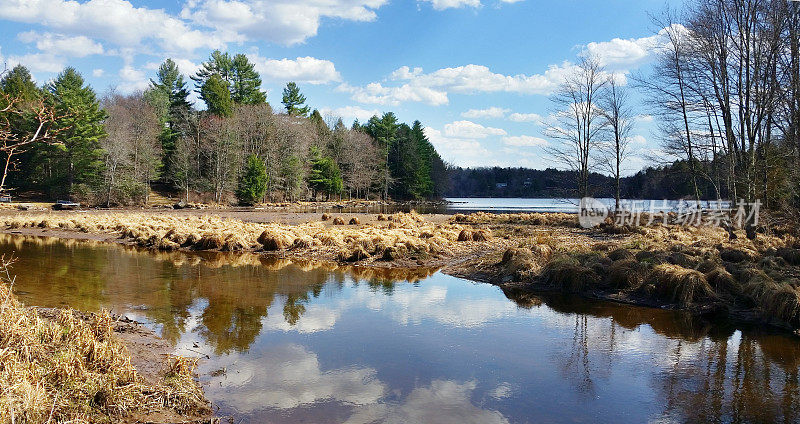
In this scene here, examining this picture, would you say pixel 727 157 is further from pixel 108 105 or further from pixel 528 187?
pixel 528 187

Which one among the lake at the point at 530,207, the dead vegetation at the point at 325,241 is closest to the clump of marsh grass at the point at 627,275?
the dead vegetation at the point at 325,241

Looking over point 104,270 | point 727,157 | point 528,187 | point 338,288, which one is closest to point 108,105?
point 104,270

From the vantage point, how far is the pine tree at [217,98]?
5903 cm

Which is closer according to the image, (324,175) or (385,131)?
(324,175)

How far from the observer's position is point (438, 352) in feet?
25.6

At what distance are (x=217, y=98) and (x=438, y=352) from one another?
5809 centimetres

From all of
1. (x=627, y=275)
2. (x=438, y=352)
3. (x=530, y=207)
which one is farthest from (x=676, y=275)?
(x=530, y=207)

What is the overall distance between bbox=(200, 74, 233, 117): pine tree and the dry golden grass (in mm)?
56805

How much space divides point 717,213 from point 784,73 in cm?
1063

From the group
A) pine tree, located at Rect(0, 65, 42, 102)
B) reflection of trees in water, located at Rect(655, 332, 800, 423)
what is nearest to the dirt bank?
reflection of trees in water, located at Rect(655, 332, 800, 423)

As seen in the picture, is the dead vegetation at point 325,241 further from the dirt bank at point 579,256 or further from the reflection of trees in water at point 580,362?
the reflection of trees in water at point 580,362

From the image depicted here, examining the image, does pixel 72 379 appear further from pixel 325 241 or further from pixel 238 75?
pixel 238 75

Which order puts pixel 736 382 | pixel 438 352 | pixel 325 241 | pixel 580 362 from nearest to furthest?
1. pixel 736 382
2. pixel 580 362
3. pixel 438 352
4. pixel 325 241

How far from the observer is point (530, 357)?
7656 millimetres
